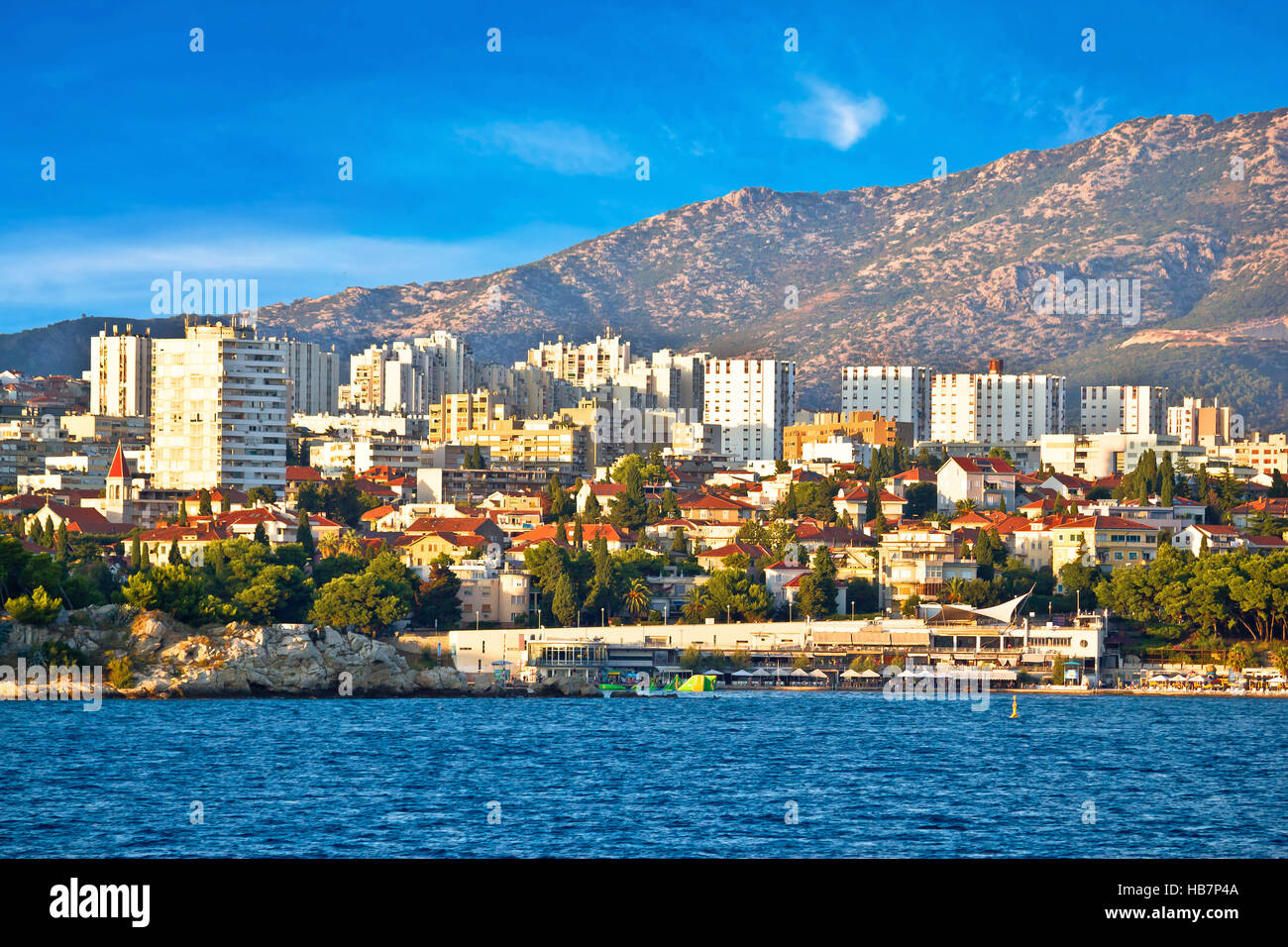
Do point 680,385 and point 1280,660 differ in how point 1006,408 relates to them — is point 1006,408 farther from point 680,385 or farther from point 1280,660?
point 1280,660

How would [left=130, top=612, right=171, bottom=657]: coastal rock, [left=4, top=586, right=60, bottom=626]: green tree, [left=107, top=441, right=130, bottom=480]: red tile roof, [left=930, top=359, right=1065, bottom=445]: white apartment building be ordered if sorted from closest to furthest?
[left=4, top=586, right=60, bottom=626]: green tree < [left=130, top=612, right=171, bottom=657]: coastal rock < [left=107, top=441, right=130, bottom=480]: red tile roof < [left=930, top=359, right=1065, bottom=445]: white apartment building

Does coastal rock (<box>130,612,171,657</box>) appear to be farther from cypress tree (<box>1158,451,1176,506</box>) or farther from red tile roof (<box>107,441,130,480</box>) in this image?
cypress tree (<box>1158,451,1176,506</box>)

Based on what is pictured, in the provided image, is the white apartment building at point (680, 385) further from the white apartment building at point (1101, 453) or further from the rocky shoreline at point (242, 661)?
the rocky shoreline at point (242, 661)

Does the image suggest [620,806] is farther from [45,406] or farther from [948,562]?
[45,406]

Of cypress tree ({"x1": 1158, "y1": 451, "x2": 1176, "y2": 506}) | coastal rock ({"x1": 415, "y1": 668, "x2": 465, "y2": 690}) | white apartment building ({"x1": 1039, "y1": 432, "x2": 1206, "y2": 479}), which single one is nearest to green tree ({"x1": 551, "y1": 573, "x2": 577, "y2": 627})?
coastal rock ({"x1": 415, "y1": 668, "x2": 465, "y2": 690})

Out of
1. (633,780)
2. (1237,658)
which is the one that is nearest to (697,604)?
(1237,658)

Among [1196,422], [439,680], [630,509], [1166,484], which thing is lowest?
[439,680]

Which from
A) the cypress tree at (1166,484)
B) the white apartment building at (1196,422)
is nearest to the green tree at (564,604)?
the cypress tree at (1166,484)
